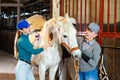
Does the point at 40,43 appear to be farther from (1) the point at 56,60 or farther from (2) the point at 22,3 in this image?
(2) the point at 22,3

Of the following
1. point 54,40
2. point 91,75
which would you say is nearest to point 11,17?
point 54,40

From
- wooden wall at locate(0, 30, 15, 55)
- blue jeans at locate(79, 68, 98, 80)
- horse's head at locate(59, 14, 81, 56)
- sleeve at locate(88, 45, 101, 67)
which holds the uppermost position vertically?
horse's head at locate(59, 14, 81, 56)

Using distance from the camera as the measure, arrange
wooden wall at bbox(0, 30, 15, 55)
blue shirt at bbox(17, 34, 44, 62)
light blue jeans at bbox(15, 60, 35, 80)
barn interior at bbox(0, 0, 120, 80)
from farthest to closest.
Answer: wooden wall at bbox(0, 30, 15, 55), barn interior at bbox(0, 0, 120, 80), light blue jeans at bbox(15, 60, 35, 80), blue shirt at bbox(17, 34, 44, 62)

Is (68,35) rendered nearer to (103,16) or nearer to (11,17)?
(103,16)

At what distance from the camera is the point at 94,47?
339cm

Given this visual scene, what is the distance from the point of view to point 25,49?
369 centimetres

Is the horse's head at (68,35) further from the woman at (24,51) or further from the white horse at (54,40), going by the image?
the woman at (24,51)

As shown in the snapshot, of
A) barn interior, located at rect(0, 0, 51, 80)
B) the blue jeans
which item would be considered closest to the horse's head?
the blue jeans

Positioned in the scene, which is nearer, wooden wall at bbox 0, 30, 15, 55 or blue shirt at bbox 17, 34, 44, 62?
blue shirt at bbox 17, 34, 44, 62

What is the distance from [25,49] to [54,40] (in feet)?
1.81

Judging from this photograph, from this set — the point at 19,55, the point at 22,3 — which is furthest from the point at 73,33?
the point at 22,3

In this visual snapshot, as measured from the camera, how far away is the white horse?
376 centimetres

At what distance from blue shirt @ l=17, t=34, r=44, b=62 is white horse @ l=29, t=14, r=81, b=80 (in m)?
0.36

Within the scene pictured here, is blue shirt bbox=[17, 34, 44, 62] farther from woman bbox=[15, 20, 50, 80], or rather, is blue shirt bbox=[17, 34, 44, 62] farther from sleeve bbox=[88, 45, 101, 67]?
sleeve bbox=[88, 45, 101, 67]
